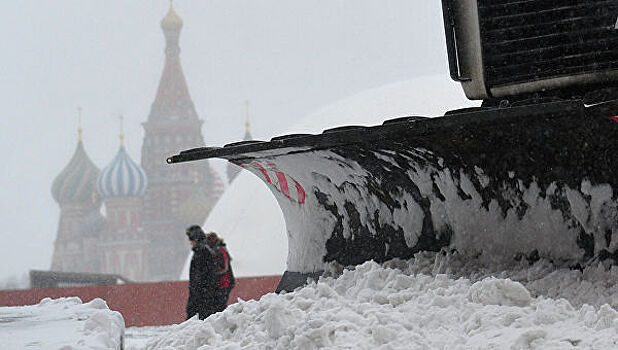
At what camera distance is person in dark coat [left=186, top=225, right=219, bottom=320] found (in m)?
7.70

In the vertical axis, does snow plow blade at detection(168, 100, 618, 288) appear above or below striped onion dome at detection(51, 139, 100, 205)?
above

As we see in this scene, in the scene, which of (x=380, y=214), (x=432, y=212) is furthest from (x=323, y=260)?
(x=432, y=212)

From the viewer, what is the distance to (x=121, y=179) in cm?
7475

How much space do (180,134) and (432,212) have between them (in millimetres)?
83765

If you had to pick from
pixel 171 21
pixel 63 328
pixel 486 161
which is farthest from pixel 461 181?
pixel 171 21

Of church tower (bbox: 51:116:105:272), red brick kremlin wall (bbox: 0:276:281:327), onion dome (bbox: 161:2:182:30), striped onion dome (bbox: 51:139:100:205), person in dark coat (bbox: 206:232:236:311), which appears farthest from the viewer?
onion dome (bbox: 161:2:182:30)

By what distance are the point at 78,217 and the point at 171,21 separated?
2201cm

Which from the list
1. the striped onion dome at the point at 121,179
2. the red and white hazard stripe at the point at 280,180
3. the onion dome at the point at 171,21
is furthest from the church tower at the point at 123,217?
the red and white hazard stripe at the point at 280,180

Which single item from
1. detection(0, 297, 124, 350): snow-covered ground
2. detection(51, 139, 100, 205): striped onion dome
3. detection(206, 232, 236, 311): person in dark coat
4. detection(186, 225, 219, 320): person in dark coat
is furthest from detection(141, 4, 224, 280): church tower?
detection(0, 297, 124, 350): snow-covered ground

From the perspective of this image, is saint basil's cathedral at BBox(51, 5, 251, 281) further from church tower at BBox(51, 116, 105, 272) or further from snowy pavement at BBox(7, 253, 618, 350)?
snowy pavement at BBox(7, 253, 618, 350)

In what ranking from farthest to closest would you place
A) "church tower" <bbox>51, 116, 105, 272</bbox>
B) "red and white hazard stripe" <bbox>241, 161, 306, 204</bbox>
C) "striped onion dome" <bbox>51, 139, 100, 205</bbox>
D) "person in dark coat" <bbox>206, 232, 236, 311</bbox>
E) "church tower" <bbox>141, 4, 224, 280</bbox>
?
"striped onion dome" <bbox>51, 139, 100, 205</bbox> → "church tower" <bbox>51, 116, 105, 272</bbox> → "church tower" <bbox>141, 4, 224, 280</bbox> → "person in dark coat" <bbox>206, 232, 236, 311</bbox> → "red and white hazard stripe" <bbox>241, 161, 306, 204</bbox>

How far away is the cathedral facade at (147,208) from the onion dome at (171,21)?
7.80 metres

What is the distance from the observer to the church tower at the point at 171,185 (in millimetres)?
82625

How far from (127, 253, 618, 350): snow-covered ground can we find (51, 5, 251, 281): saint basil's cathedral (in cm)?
7421
